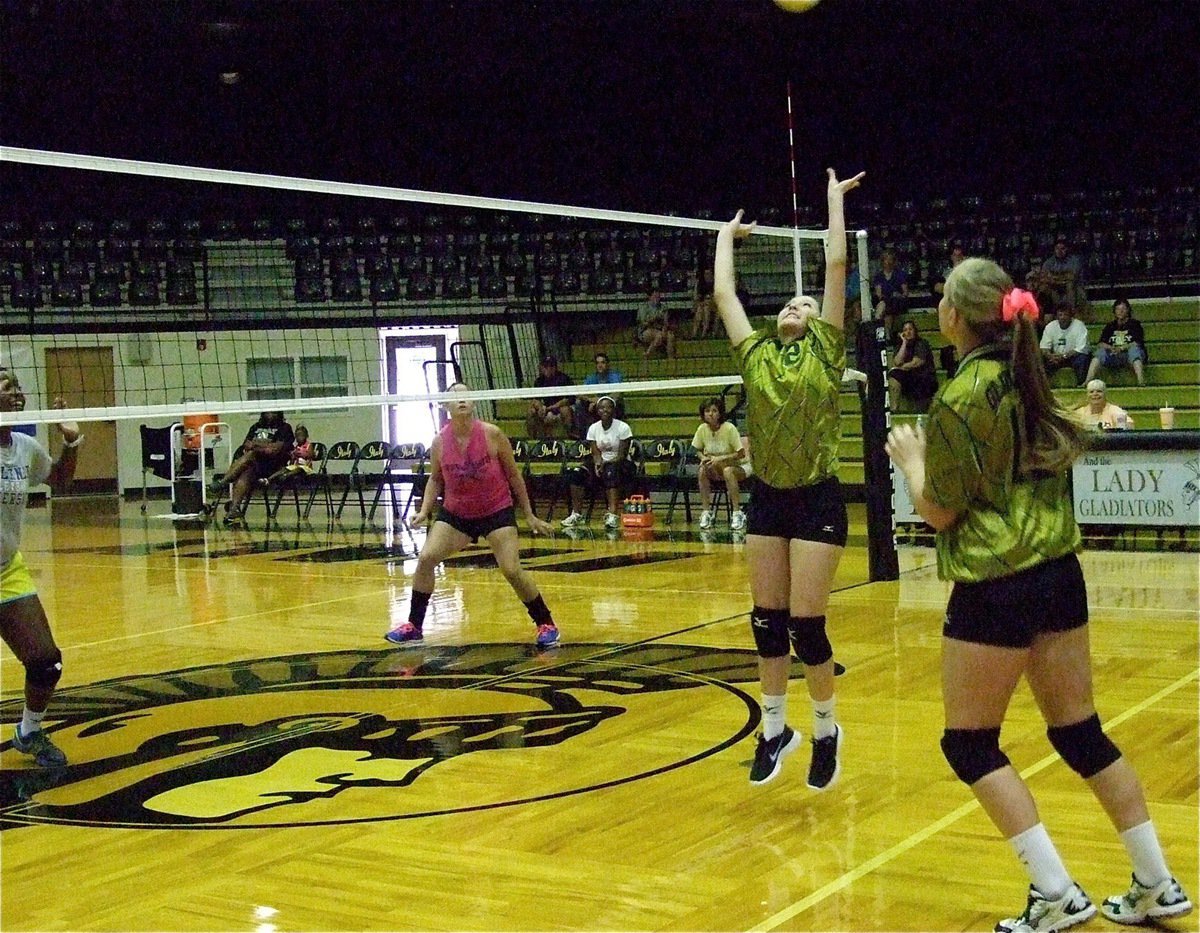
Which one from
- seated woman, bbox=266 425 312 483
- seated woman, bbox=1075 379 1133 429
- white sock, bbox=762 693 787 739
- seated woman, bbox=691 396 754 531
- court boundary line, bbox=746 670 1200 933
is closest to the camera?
court boundary line, bbox=746 670 1200 933

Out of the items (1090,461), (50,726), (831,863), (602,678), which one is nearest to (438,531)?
(602,678)

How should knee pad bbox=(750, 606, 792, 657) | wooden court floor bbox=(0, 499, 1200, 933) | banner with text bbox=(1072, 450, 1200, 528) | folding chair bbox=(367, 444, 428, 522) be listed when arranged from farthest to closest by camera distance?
folding chair bbox=(367, 444, 428, 522), banner with text bbox=(1072, 450, 1200, 528), knee pad bbox=(750, 606, 792, 657), wooden court floor bbox=(0, 499, 1200, 933)

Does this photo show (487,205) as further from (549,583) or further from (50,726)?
(549,583)

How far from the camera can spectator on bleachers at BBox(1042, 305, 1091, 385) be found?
49.3 feet

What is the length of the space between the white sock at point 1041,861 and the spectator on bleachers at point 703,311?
1493cm

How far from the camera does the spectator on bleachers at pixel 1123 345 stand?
50.1ft

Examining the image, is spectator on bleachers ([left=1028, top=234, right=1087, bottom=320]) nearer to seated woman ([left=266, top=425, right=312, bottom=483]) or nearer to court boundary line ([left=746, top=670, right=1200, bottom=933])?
seated woman ([left=266, top=425, right=312, bottom=483])

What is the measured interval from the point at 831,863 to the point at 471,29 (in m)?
15.4

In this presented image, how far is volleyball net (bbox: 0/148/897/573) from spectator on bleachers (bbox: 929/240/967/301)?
1255mm

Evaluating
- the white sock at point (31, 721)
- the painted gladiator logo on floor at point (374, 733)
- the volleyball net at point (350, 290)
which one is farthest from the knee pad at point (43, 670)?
the volleyball net at point (350, 290)

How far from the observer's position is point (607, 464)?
1538 centimetres

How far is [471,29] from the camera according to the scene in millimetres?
18047

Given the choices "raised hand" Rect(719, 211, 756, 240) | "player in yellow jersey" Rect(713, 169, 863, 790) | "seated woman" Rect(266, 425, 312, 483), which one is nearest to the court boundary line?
"player in yellow jersey" Rect(713, 169, 863, 790)

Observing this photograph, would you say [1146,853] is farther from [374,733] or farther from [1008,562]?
[374,733]
